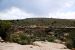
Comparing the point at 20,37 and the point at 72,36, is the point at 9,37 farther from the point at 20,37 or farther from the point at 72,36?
the point at 72,36

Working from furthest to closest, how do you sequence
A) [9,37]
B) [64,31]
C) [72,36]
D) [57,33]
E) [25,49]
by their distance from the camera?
1. [64,31]
2. [57,33]
3. [9,37]
4. [72,36]
5. [25,49]

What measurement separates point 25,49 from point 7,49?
141 centimetres

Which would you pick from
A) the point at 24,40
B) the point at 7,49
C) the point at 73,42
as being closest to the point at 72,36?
the point at 73,42

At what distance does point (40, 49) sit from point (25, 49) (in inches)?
47.3

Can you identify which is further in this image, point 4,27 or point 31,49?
point 4,27

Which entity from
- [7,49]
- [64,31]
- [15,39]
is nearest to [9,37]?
[15,39]

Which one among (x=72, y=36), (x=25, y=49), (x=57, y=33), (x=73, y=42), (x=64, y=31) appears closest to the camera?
(x=25, y=49)

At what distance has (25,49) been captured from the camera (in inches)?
827

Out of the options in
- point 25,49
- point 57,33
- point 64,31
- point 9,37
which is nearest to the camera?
point 25,49

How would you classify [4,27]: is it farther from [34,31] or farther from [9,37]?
[34,31]

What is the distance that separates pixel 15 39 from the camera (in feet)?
96.9

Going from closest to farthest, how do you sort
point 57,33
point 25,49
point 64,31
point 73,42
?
point 25,49 → point 73,42 → point 57,33 → point 64,31

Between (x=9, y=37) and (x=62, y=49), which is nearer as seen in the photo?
(x=62, y=49)

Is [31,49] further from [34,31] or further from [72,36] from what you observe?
[34,31]
